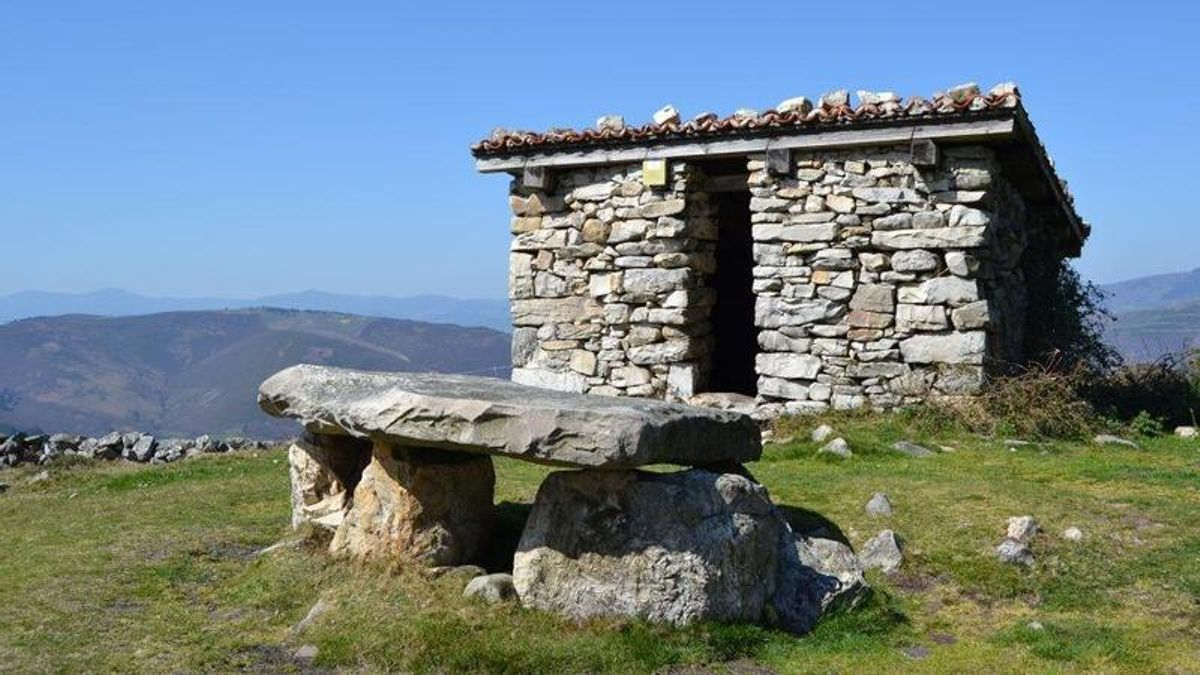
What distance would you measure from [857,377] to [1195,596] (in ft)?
21.8

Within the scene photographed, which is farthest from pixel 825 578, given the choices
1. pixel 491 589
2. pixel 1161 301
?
pixel 1161 301

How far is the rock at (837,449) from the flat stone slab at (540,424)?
162 inches

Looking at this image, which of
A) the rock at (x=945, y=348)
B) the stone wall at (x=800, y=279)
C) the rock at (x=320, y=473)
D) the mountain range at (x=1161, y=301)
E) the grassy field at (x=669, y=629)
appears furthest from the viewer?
the mountain range at (x=1161, y=301)

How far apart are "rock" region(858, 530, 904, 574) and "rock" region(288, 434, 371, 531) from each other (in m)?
3.71

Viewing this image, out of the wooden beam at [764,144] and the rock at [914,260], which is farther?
the rock at [914,260]

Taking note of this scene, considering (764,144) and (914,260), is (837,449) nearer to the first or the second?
(914,260)

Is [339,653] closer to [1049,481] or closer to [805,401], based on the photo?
[1049,481]

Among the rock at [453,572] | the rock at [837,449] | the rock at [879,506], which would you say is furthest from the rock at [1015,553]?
the rock at [837,449]

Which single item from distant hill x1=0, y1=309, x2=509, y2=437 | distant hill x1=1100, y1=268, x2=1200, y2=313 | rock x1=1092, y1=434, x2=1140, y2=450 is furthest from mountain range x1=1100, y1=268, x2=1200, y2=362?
distant hill x1=0, y1=309, x2=509, y2=437

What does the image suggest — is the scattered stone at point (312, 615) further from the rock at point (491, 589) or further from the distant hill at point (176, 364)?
the distant hill at point (176, 364)

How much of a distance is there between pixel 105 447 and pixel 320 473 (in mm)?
8507

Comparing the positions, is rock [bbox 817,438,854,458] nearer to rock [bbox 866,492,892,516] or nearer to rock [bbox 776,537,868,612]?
rock [bbox 866,492,892,516]

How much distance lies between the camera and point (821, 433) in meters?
12.5

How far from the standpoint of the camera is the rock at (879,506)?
29.2 feet
